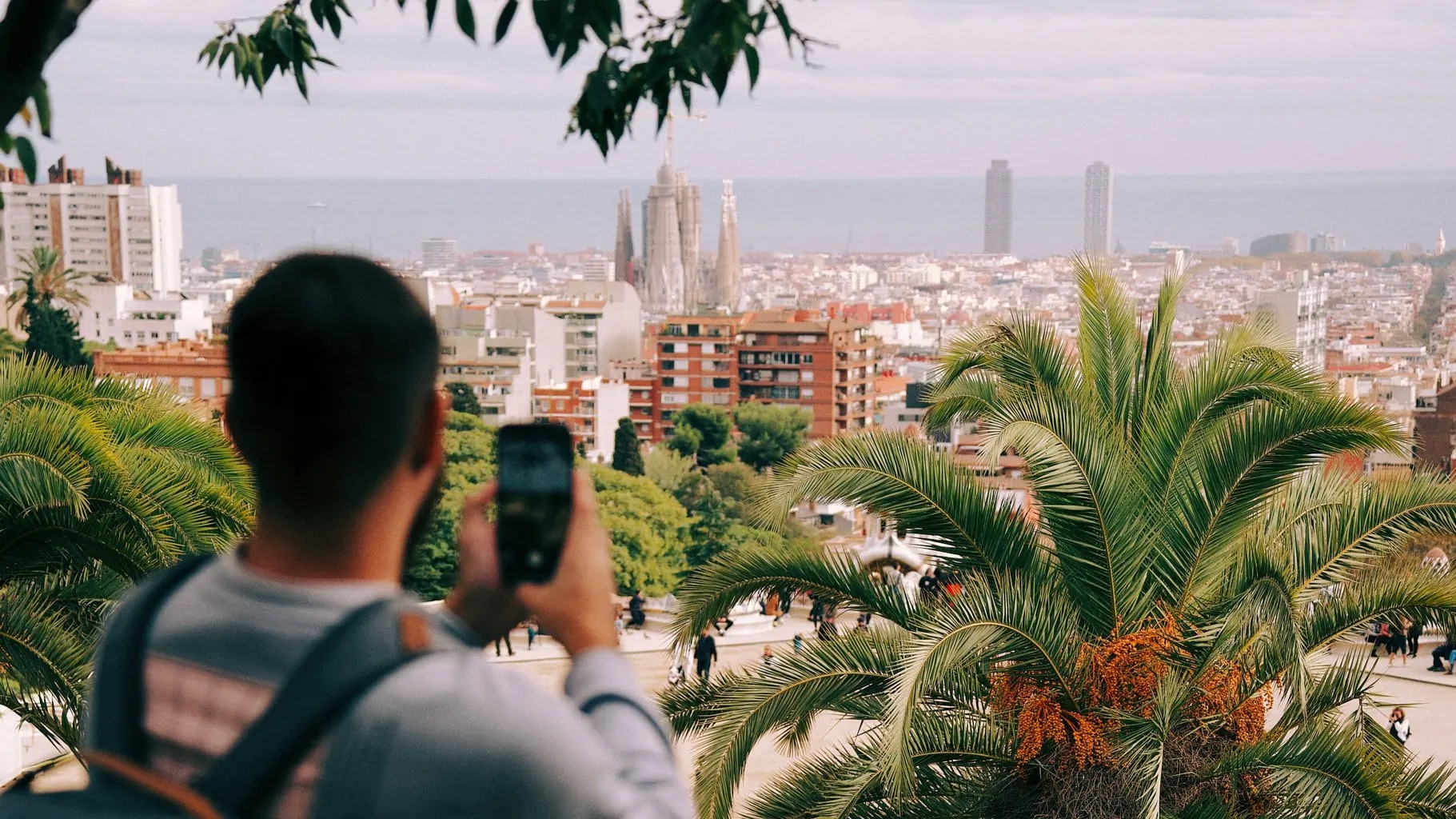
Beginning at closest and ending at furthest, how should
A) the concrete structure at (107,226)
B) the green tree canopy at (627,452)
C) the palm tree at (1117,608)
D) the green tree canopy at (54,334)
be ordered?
the palm tree at (1117,608), the green tree canopy at (54,334), the green tree canopy at (627,452), the concrete structure at (107,226)

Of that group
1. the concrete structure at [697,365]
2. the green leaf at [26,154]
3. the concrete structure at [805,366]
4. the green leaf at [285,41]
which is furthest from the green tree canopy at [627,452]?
the green leaf at [26,154]

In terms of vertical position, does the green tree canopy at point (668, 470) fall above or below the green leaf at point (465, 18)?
below

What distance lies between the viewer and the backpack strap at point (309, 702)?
3.50 feet

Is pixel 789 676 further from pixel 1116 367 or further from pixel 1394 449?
pixel 1394 449

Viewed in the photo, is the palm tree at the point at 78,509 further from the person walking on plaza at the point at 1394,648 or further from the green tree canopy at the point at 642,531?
the green tree canopy at the point at 642,531

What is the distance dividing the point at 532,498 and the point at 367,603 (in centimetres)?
15

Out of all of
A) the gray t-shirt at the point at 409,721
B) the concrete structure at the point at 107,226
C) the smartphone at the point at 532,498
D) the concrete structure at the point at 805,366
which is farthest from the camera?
the concrete structure at the point at 107,226

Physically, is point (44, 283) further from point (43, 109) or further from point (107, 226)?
point (107, 226)

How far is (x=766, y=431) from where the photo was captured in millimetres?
74688

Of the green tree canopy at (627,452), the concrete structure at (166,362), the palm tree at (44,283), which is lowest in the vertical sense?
the green tree canopy at (627,452)

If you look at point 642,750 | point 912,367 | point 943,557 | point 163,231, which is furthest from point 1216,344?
point 163,231

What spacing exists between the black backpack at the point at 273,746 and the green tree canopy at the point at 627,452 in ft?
182

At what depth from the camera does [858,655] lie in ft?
21.4

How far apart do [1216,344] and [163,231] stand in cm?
15954
